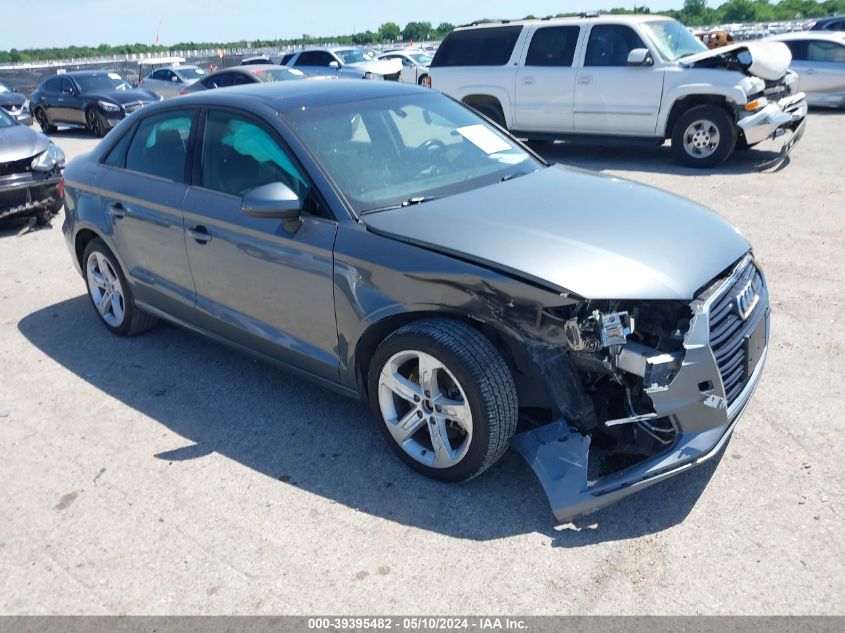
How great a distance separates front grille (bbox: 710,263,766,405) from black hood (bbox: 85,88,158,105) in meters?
16.7

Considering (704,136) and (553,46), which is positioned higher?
(553,46)

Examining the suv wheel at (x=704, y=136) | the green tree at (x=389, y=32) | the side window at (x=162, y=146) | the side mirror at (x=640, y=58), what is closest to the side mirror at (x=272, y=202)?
the side window at (x=162, y=146)

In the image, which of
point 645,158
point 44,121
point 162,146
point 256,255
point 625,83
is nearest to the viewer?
point 256,255

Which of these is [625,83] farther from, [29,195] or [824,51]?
[29,195]

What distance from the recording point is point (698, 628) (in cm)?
269

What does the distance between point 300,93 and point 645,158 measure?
8213mm

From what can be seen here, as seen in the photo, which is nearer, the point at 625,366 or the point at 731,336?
the point at 625,366

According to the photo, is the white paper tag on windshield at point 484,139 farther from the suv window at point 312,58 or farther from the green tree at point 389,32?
the green tree at point 389,32

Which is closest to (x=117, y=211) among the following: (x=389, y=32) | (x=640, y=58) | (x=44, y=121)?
(x=640, y=58)

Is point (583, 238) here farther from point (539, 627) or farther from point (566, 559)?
point (539, 627)

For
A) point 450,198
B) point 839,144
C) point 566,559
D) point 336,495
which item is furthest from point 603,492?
point 839,144

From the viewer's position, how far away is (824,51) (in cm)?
1547

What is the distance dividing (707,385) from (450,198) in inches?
62.2

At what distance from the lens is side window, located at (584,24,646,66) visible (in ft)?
34.5
